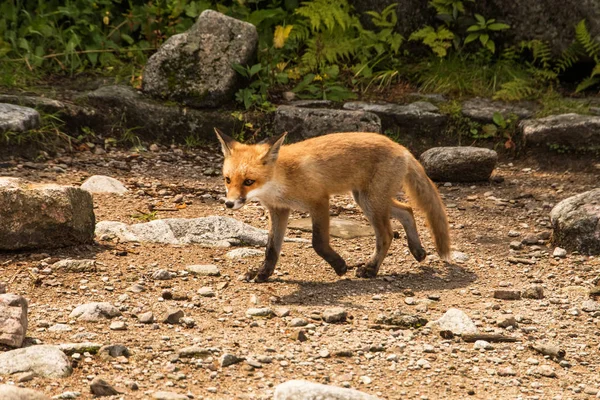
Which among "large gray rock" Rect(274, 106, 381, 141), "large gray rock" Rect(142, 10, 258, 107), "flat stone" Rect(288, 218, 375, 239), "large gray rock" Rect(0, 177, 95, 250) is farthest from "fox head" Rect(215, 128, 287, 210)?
"large gray rock" Rect(142, 10, 258, 107)

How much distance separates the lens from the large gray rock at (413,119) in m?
9.51

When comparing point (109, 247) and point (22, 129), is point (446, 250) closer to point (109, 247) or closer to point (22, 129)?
point (109, 247)

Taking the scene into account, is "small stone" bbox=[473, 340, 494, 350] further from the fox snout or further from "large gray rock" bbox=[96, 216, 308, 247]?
"large gray rock" bbox=[96, 216, 308, 247]

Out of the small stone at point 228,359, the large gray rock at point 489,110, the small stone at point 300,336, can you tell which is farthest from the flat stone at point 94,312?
the large gray rock at point 489,110

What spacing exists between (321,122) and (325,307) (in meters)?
4.19

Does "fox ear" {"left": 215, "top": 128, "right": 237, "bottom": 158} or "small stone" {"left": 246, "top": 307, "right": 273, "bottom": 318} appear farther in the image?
"fox ear" {"left": 215, "top": 128, "right": 237, "bottom": 158}

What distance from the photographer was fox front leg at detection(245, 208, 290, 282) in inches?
233

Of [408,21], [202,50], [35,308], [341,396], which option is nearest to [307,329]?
[341,396]

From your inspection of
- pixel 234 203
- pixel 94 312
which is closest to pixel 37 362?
pixel 94 312

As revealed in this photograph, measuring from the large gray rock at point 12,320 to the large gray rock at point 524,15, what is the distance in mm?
7277

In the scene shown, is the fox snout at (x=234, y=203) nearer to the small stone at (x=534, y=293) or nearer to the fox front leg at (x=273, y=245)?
the fox front leg at (x=273, y=245)

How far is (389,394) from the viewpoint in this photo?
405 centimetres

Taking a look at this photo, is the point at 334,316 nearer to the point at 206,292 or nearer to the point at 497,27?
the point at 206,292

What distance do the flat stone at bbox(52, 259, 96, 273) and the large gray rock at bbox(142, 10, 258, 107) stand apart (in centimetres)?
410
